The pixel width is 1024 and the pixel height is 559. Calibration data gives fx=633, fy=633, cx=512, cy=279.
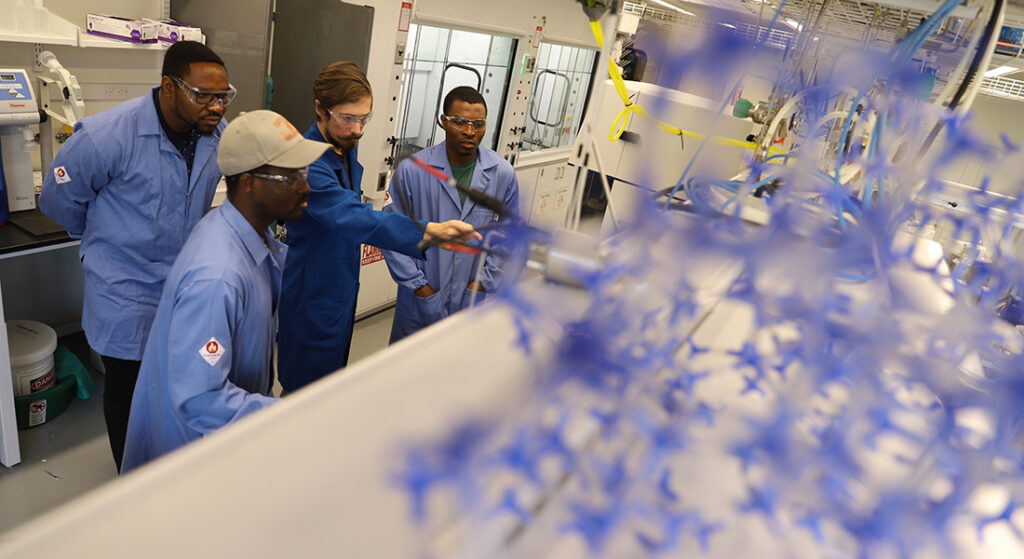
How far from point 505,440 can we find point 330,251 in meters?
1.54

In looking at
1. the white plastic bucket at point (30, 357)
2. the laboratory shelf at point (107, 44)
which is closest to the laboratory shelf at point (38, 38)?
the laboratory shelf at point (107, 44)

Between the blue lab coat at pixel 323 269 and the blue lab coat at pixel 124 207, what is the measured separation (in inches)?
17.8

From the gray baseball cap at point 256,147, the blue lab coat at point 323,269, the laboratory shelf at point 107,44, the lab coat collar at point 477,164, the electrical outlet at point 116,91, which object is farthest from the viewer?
the electrical outlet at point 116,91

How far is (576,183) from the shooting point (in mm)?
805

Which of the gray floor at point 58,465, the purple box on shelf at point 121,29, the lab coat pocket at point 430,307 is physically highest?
the purple box on shelf at point 121,29

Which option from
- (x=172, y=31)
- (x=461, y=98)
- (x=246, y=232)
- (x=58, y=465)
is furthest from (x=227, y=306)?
(x=172, y=31)

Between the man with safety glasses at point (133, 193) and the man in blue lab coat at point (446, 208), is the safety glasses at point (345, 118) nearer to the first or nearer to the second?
the man in blue lab coat at point (446, 208)

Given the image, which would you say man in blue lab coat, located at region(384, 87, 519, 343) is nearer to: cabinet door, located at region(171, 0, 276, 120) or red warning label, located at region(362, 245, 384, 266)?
cabinet door, located at region(171, 0, 276, 120)

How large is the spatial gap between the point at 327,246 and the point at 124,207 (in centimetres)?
71

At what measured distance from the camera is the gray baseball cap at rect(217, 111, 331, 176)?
138 centimetres

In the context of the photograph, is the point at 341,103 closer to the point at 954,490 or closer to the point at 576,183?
the point at 576,183

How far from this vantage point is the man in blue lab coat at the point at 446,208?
212cm

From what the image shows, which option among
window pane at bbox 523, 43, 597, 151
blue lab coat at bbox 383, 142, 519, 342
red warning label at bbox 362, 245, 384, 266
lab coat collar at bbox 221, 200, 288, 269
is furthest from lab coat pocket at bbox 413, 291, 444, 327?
window pane at bbox 523, 43, 597, 151

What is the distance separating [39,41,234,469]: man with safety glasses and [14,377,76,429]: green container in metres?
0.62
